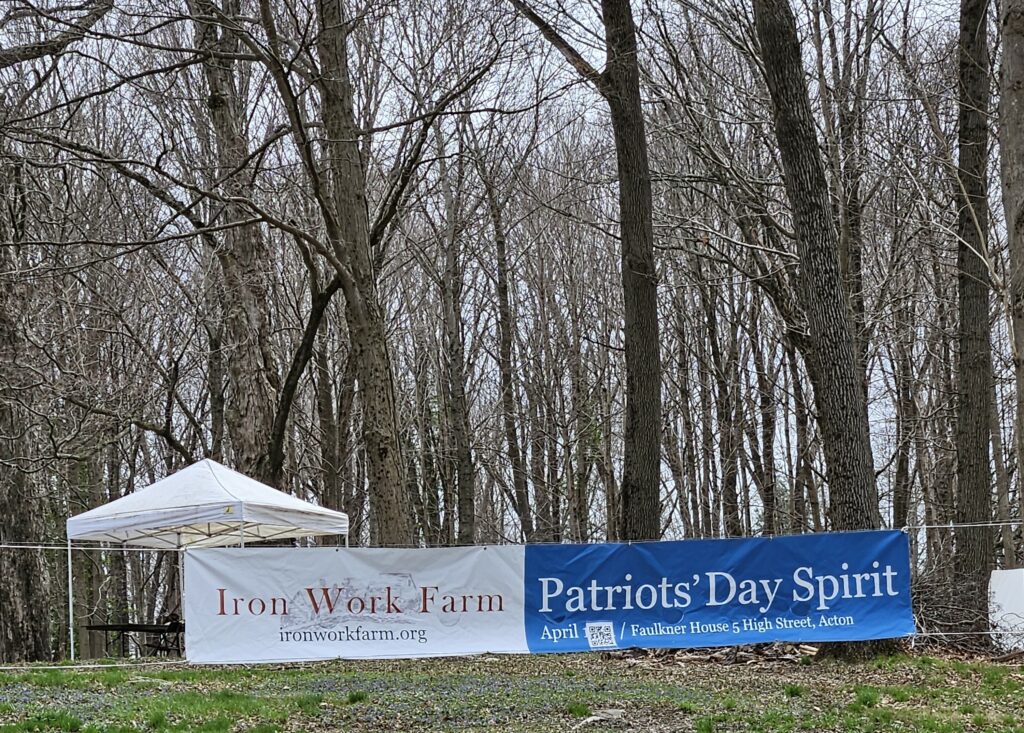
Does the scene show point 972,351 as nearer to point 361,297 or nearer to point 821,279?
point 821,279

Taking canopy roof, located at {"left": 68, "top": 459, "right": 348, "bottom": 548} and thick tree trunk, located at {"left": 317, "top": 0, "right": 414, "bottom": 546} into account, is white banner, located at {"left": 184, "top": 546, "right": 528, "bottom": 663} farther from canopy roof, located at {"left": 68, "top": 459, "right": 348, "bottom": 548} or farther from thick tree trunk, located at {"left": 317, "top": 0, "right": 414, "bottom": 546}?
thick tree trunk, located at {"left": 317, "top": 0, "right": 414, "bottom": 546}

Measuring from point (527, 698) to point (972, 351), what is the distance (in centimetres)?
1003

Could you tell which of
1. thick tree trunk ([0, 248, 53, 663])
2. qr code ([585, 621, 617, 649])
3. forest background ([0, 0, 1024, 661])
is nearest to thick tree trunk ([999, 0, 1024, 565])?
forest background ([0, 0, 1024, 661])

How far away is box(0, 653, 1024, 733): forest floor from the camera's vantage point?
862cm

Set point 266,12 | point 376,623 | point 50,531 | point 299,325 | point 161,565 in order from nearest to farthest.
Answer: point 376,623
point 266,12
point 299,325
point 50,531
point 161,565

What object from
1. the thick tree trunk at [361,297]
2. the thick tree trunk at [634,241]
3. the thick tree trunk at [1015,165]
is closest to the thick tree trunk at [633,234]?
the thick tree trunk at [634,241]

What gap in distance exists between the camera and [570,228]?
33.1 metres

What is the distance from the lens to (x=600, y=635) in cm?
1294

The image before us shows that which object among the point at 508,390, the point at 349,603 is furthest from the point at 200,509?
the point at 508,390

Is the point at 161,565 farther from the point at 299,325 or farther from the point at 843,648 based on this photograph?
the point at 843,648

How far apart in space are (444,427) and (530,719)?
2798 cm

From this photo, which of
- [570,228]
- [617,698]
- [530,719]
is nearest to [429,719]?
[530,719]

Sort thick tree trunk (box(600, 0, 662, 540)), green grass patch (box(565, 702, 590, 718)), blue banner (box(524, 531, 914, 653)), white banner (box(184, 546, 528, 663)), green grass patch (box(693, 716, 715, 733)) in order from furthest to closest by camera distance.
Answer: thick tree trunk (box(600, 0, 662, 540)) → blue banner (box(524, 531, 914, 653)) → white banner (box(184, 546, 528, 663)) → green grass patch (box(565, 702, 590, 718)) → green grass patch (box(693, 716, 715, 733))

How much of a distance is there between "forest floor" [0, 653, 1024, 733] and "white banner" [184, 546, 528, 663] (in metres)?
0.33
